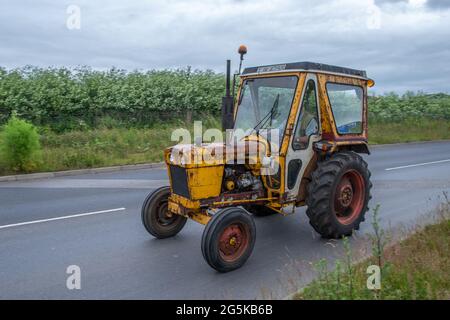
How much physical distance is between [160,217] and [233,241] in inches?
60.8

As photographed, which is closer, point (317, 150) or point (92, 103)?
point (317, 150)

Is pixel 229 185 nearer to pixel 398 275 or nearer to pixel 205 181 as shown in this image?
pixel 205 181

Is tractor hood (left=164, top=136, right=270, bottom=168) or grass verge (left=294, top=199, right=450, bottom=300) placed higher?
tractor hood (left=164, top=136, right=270, bottom=168)

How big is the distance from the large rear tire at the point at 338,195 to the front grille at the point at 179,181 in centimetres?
175

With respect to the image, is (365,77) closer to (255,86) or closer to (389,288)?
(255,86)

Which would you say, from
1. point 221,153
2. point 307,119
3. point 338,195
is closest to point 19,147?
point 221,153

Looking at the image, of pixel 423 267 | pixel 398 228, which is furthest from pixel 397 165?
pixel 423 267

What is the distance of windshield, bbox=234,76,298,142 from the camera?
6.30 metres

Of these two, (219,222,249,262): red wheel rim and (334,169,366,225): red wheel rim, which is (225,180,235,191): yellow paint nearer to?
(219,222,249,262): red wheel rim

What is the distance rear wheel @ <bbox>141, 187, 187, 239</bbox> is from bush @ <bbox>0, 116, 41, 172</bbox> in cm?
785

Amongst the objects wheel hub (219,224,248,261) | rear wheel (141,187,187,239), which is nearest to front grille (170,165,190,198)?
rear wheel (141,187,187,239)

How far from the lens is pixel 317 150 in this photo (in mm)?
6551

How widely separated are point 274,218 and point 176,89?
15.3 m

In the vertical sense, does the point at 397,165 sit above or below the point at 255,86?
below
